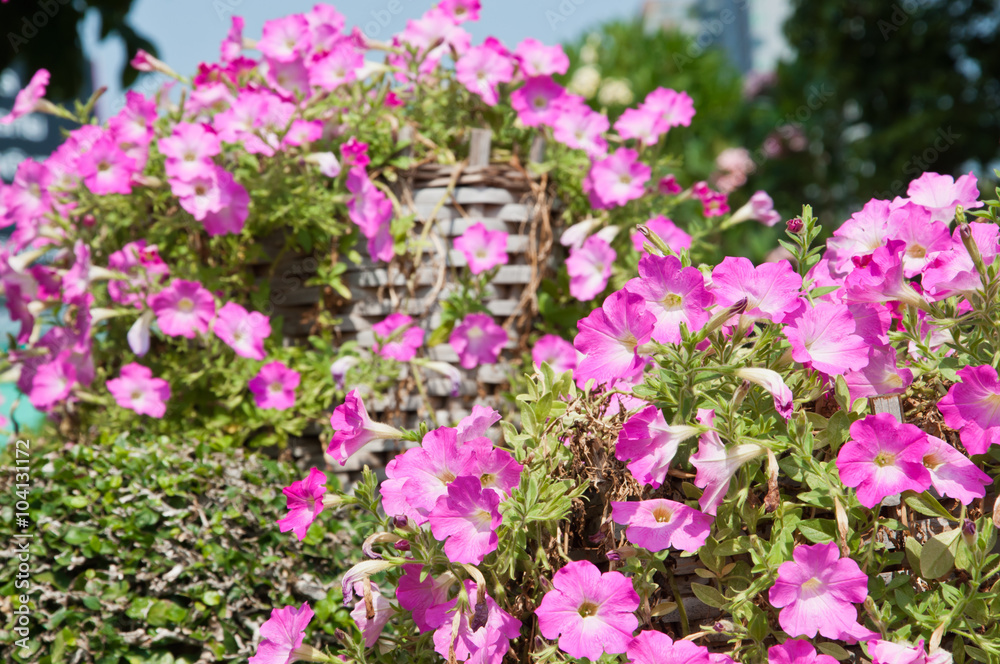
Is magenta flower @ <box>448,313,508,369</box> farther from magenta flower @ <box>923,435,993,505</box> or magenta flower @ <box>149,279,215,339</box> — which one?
magenta flower @ <box>923,435,993,505</box>

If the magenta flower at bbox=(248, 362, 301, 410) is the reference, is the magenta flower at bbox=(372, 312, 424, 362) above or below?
above

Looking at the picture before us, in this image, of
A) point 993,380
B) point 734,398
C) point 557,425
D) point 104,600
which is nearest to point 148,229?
point 104,600

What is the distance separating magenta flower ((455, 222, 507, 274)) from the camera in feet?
5.58

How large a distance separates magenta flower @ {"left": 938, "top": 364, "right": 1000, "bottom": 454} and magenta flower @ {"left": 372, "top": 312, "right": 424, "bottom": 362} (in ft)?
3.56

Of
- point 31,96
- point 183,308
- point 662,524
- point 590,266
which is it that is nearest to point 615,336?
point 662,524

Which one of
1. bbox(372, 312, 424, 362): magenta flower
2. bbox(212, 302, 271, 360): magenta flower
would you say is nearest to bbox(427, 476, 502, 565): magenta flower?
bbox(372, 312, 424, 362): magenta flower

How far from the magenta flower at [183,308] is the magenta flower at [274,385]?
0.56ft

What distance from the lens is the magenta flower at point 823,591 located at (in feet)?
2.50

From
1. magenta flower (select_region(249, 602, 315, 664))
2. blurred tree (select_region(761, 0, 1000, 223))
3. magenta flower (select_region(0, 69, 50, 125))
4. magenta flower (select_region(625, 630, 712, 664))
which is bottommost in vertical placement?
magenta flower (select_region(249, 602, 315, 664))

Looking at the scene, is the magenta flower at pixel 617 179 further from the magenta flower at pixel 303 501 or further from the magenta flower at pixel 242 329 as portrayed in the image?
the magenta flower at pixel 303 501

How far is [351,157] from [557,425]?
98 cm

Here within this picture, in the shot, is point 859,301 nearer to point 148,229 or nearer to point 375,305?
point 375,305

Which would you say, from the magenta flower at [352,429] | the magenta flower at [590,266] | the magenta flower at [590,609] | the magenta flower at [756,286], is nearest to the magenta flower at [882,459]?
the magenta flower at [756,286]

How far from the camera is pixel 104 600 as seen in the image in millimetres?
1245
